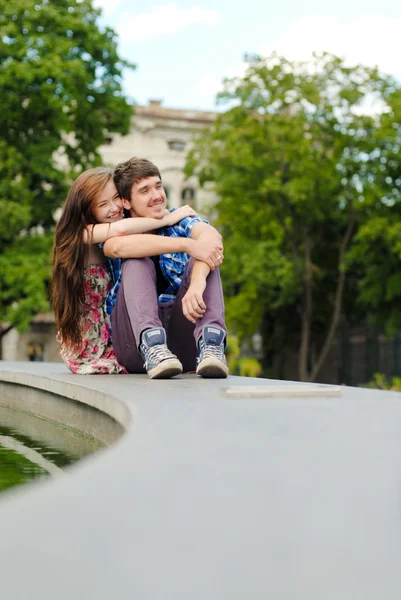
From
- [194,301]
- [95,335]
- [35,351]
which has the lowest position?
[35,351]

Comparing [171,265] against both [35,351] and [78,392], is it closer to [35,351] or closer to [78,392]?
[78,392]

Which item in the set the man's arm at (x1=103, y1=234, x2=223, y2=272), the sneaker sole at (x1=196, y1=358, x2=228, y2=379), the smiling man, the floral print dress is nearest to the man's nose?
the smiling man

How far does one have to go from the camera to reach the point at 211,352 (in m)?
4.59

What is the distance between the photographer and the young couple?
461cm

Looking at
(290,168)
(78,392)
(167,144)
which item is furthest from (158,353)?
(167,144)

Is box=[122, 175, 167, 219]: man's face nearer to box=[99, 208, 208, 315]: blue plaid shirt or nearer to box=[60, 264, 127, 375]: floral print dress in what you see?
box=[99, 208, 208, 315]: blue plaid shirt

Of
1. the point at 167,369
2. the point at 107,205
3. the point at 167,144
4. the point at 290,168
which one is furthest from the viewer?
the point at 167,144

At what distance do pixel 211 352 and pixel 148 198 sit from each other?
94 cm

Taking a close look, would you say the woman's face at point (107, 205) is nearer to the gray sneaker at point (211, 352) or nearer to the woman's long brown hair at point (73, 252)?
the woman's long brown hair at point (73, 252)

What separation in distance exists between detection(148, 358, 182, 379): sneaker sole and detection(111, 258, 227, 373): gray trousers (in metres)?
0.20

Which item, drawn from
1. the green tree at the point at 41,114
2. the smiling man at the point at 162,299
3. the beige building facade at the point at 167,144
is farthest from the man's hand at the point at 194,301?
the beige building facade at the point at 167,144

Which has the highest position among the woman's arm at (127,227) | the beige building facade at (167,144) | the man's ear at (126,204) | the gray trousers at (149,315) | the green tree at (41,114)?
the beige building facade at (167,144)

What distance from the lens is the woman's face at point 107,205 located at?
5.16m

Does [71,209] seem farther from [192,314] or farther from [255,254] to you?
[255,254]
